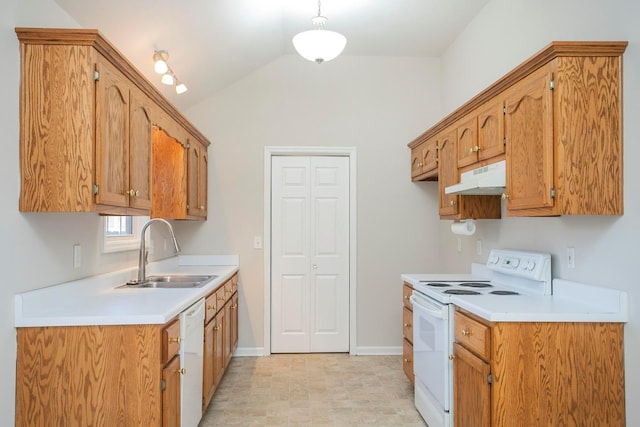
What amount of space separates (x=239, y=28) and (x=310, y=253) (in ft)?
7.24

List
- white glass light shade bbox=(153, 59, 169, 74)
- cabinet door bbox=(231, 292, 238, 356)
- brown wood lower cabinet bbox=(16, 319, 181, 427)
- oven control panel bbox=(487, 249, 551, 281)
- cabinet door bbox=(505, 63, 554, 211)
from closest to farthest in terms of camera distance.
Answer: brown wood lower cabinet bbox=(16, 319, 181, 427) → cabinet door bbox=(505, 63, 554, 211) → oven control panel bbox=(487, 249, 551, 281) → white glass light shade bbox=(153, 59, 169, 74) → cabinet door bbox=(231, 292, 238, 356)

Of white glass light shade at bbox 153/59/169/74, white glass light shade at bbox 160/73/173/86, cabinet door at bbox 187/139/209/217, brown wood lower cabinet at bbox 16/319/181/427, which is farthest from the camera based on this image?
cabinet door at bbox 187/139/209/217

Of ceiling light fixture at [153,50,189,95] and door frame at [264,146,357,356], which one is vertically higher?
ceiling light fixture at [153,50,189,95]

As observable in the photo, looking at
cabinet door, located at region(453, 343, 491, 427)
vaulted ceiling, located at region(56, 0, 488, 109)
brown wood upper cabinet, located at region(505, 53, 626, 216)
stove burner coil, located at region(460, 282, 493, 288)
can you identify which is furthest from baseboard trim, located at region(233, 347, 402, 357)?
brown wood upper cabinet, located at region(505, 53, 626, 216)

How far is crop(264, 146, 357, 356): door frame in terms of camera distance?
14.3 feet

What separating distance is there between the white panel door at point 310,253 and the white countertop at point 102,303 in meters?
1.46

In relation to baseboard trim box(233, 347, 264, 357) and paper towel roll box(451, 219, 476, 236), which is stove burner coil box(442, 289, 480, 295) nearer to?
paper towel roll box(451, 219, 476, 236)

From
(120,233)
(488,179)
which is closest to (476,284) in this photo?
(488,179)

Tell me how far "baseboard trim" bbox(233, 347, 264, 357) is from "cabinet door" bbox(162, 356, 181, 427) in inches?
86.6

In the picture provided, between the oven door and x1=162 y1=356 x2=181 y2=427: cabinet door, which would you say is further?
the oven door

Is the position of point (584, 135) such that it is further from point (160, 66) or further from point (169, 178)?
point (169, 178)

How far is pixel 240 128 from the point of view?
4367 millimetres

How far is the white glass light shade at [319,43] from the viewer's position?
106 inches

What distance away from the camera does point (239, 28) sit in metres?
3.38
